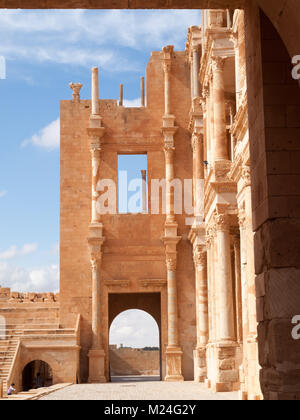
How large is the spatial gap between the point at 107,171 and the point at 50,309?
6080mm

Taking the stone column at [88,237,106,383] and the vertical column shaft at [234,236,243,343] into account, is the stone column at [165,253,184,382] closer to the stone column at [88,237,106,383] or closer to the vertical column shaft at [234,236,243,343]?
the stone column at [88,237,106,383]

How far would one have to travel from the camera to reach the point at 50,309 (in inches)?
1198

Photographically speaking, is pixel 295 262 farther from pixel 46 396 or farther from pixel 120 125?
pixel 120 125

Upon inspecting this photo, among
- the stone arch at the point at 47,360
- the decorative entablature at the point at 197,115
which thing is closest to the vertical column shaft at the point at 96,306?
the stone arch at the point at 47,360

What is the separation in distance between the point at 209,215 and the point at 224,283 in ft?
8.79

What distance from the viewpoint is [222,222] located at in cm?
1953

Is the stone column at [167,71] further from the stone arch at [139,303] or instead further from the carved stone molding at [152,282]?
the stone arch at [139,303]

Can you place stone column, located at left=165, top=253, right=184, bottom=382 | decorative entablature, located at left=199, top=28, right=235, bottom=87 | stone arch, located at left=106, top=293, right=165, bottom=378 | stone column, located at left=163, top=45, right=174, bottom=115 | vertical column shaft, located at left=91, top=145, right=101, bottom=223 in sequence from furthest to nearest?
stone arch, located at left=106, top=293, right=165, bottom=378 → stone column, located at left=163, top=45, right=174, bottom=115 → vertical column shaft, located at left=91, top=145, right=101, bottom=223 → stone column, located at left=165, top=253, right=184, bottom=382 → decorative entablature, located at left=199, top=28, right=235, bottom=87

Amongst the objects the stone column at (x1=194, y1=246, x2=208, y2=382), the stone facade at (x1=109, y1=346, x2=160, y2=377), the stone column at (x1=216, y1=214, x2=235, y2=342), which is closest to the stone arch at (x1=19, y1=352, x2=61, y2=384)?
the stone column at (x1=194, y1=246, x2=208, y2=382)

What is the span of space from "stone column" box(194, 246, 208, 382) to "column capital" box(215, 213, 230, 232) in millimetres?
6598

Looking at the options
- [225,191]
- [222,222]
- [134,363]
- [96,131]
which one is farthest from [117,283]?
[134,363]

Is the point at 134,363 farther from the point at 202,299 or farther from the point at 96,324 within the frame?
the point at 202,299

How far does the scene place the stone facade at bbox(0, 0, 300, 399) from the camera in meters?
6.69

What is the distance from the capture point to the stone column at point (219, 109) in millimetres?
20141
